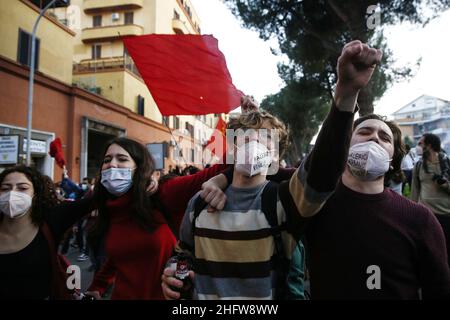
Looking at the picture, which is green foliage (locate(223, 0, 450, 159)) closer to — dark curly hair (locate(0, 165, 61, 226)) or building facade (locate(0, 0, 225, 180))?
building facade (locate(0, 0, 225, 180))

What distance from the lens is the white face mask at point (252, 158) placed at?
154cm

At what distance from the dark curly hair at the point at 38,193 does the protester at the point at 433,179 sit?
365 cm

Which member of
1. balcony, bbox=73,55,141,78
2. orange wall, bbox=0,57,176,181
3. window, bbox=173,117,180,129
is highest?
balcony, bbox=73,55,141,78

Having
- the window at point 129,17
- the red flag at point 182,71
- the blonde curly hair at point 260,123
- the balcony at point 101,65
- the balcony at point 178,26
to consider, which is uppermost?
the balcony at point 178,26

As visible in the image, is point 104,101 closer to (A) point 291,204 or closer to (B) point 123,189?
(B) point 123,189

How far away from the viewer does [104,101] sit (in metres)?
17.0

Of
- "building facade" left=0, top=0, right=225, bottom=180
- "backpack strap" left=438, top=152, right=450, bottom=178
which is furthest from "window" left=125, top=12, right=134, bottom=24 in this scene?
"backpack strap" left=438, top=152, right=450, bottom=178

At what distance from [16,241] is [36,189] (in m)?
0.38

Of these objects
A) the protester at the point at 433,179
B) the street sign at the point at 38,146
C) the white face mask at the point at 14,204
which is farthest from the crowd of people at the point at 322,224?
the street sign at the point at 38,146

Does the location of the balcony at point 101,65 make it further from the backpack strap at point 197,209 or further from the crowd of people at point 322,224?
the backpack strap at point 197,209

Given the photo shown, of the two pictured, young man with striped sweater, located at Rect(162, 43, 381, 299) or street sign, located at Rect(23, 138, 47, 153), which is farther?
street sign, located at Rect(23, 138, 47, 153)

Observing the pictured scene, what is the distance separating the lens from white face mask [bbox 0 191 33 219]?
2186 mm

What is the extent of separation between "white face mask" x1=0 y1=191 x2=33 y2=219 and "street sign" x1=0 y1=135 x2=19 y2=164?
603cm

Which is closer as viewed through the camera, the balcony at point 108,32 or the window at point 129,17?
the balcony at point 108,32
